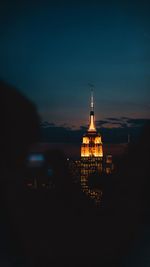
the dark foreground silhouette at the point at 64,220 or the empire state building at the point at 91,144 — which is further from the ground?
the empire state building at the point at 91,144

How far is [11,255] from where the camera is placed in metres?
2.35

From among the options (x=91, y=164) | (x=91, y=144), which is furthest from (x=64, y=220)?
(x=91, y=144)

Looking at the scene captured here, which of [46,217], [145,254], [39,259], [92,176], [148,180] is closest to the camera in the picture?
[145,254]

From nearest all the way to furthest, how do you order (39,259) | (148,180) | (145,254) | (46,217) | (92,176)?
(145,254)
(39,259)
(46,217)
(148,180)
(92,176)

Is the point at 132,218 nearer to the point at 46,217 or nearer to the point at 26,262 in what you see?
the point at 46,217

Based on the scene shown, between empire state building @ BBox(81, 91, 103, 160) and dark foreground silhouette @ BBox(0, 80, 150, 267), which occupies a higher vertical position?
empire state building @ BBox(81, 91, 103, 160)

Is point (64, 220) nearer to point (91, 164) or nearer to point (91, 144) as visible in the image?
point (91, 164)

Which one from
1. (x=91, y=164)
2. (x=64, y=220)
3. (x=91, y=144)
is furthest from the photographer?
(x=91, y=144)

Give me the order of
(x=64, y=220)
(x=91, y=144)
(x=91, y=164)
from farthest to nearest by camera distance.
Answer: (x=91, y=144) < (x=91, y=164) < (x=64, y=220)

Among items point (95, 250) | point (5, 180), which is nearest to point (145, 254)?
point (95, 250)

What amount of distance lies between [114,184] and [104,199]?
147mm

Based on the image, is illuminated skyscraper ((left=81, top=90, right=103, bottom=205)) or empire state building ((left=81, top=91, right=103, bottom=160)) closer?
illuminated skyscraper ((left=81, top=90, right=103, bottom=205))

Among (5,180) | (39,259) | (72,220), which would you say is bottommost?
(39,259)

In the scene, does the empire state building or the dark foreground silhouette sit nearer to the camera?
the dark foreground silhouette
